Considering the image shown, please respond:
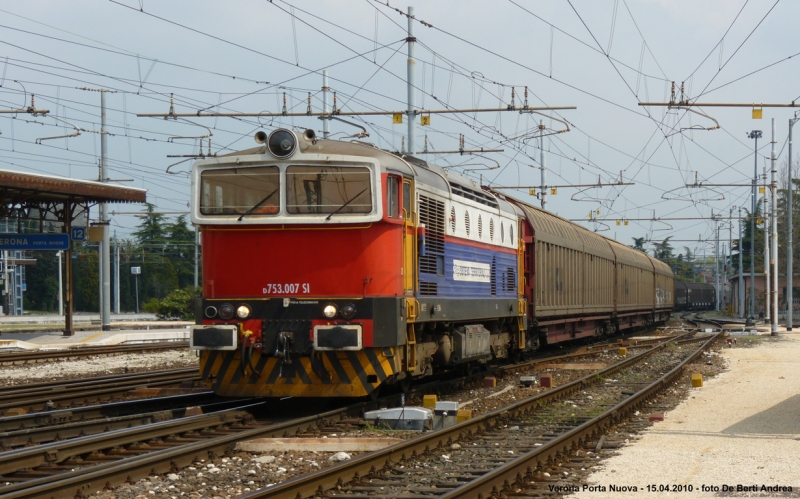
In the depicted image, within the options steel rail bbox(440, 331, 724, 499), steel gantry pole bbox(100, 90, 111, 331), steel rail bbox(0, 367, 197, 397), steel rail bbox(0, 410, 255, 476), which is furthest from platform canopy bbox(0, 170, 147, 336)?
steel rail bbox(440, 331, 724, 499)

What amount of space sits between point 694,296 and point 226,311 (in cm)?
7969

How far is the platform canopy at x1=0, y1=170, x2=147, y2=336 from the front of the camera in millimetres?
25406

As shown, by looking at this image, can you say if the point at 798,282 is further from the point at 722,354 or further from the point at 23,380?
the point at 23,380

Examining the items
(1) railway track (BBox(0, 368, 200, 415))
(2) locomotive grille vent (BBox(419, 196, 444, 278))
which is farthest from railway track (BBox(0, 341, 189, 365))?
(2) locomotive grille vent (BBox(419, 196, 444, 278))

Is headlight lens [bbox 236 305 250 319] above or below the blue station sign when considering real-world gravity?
below

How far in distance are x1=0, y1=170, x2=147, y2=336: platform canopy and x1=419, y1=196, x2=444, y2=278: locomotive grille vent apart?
15.0 m

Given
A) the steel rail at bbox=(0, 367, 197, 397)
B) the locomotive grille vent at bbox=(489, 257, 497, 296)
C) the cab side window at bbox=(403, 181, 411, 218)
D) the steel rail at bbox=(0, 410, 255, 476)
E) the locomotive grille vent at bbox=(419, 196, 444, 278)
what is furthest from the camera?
the locomotive grille vent at bbox=(489, 257, 497, 296)

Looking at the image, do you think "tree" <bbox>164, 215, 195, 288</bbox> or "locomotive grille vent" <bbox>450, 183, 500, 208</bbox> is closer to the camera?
"locomotive grille vent" <bbox>450, 183, 500, 208</bbox>

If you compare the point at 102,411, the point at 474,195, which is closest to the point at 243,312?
the point at 102,411

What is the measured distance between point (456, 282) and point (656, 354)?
12.1 meters

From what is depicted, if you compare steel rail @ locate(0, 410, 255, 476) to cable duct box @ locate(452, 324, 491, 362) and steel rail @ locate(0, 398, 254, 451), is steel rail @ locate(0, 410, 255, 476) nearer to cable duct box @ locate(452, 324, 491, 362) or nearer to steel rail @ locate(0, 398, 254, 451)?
steel rail @ locate(0, 398, 254, 451)

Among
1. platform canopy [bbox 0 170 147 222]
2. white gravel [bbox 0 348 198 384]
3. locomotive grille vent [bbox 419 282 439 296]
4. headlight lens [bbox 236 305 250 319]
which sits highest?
platform canopy [bbox 0 170 147 222]

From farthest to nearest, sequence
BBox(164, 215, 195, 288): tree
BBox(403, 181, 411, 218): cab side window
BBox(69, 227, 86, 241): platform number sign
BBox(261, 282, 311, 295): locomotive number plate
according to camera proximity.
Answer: BBox(164, 215, 195, 288): tree < BBox(69, 227, 86, 241): platform number sign < BBox(403, 181, 411, 218): cab side window < BBox(261, 282, 311, 295): locomotive number plate

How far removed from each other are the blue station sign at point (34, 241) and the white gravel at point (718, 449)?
63.9ft
